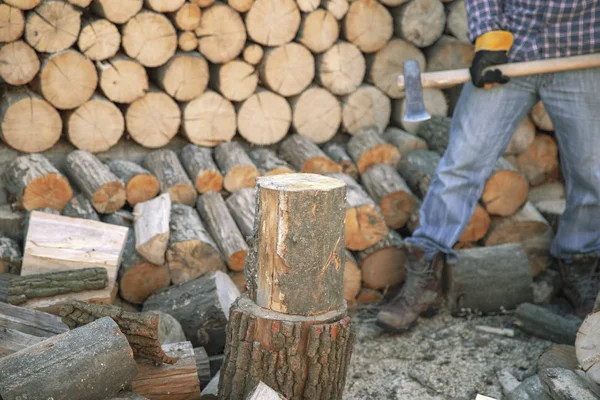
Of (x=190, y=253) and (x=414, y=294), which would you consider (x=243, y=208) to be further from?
(x=414, y=294)

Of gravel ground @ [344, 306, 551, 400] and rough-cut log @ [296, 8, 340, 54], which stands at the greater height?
rough-cut log @ [296, 8, 340, 54]

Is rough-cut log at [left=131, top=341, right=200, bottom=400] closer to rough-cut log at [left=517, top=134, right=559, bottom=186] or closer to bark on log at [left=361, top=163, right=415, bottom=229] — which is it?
bark on log at [left=361, top=163, right=415, bottom=229]

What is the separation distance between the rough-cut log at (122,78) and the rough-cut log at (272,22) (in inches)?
26.7

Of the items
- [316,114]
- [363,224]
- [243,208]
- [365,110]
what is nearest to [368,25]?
[365,110]

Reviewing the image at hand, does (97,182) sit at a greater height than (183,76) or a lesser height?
lesser

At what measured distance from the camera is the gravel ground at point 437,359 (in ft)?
9.59

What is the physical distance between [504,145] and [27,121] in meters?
2.49

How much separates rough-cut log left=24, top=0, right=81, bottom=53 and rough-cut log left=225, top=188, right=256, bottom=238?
1186 millimetres

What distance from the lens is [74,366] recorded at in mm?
1979

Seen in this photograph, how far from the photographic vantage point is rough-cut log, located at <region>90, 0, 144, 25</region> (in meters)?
3.48

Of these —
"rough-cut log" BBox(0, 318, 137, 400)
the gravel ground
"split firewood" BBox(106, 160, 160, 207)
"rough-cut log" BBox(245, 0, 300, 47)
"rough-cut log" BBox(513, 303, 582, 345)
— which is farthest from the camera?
"rough-cut log" BBox(245, 0, 300, 47)

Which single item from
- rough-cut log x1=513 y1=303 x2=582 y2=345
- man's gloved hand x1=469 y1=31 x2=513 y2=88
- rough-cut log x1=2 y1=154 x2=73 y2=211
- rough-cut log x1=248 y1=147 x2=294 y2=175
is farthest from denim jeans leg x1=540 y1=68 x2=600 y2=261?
rough-cut log x1=2 y1=154 x2=73 y2=211

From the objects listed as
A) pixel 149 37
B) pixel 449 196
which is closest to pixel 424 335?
pixel 449 196

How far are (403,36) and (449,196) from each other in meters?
1.28
